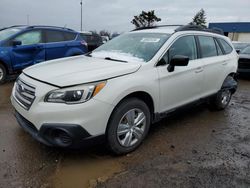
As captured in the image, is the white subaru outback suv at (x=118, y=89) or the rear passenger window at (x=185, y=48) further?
the rear passenger window at (x=185, y=48)

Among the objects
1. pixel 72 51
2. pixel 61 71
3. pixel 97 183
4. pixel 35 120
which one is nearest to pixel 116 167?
pixel 97 183

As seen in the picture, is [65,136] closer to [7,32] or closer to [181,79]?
[181,79]

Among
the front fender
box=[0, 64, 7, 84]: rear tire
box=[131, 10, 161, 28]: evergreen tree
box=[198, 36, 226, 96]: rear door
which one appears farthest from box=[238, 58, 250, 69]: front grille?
box=[131, 10, 161, 28]: evergreen tree

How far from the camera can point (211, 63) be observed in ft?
15.6

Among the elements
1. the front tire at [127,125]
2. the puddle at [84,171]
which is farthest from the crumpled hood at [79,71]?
the puddle at [84,171]

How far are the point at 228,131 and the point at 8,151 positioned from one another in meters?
3.60

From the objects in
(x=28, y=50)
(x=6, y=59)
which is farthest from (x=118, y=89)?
(x=28, y=50)

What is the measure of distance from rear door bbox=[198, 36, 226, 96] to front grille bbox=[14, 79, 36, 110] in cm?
301

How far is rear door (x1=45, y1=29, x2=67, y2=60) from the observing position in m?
8.02

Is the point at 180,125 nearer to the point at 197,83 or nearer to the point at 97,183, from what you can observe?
the point at 197,83

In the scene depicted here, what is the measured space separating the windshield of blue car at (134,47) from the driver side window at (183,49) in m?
0.18

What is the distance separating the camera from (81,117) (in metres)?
2.80

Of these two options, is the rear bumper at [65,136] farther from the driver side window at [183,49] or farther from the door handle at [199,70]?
the door handle at [199,70]

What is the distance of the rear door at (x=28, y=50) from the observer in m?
7.34
